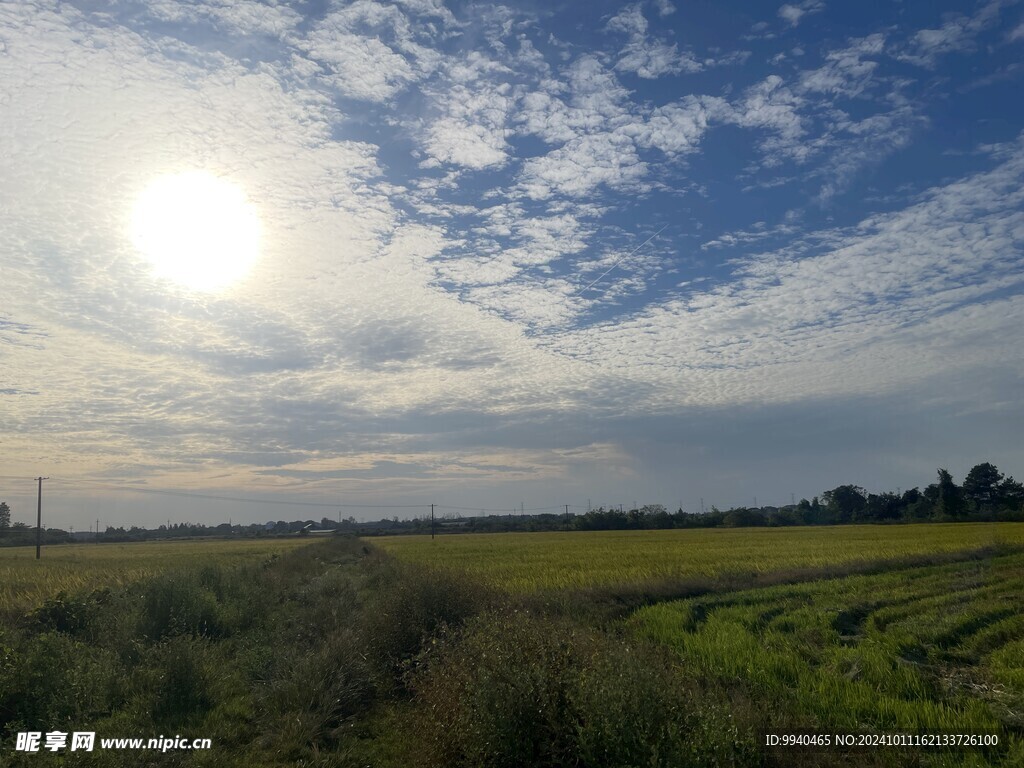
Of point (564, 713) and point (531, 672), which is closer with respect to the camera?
point (564, 713)

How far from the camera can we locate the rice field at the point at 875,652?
23.1ft

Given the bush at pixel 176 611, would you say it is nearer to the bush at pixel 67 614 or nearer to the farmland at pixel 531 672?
the farmland at pixel 531 672

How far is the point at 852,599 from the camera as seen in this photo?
48.2 ft

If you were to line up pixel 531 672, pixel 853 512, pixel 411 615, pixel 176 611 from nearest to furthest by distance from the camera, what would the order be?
pixel 531 672
pixel 411 615
pixel 176 611
pixel 853 512

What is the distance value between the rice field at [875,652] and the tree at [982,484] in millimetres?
74981

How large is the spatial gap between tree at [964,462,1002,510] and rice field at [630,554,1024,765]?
75.0m

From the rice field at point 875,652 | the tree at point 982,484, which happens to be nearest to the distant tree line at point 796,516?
the tree at point 982,484

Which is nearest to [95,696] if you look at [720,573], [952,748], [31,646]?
[31,646]

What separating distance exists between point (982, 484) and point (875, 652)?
87.1 meters

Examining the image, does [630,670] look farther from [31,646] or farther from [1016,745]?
[31,646]

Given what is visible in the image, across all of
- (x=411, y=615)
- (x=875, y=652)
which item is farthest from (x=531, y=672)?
(x=411, y=615)

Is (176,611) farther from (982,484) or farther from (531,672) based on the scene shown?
(982,484)

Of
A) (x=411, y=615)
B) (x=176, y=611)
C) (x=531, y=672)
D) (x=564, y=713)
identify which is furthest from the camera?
(x=176, y=611)

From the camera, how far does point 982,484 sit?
80500mm
